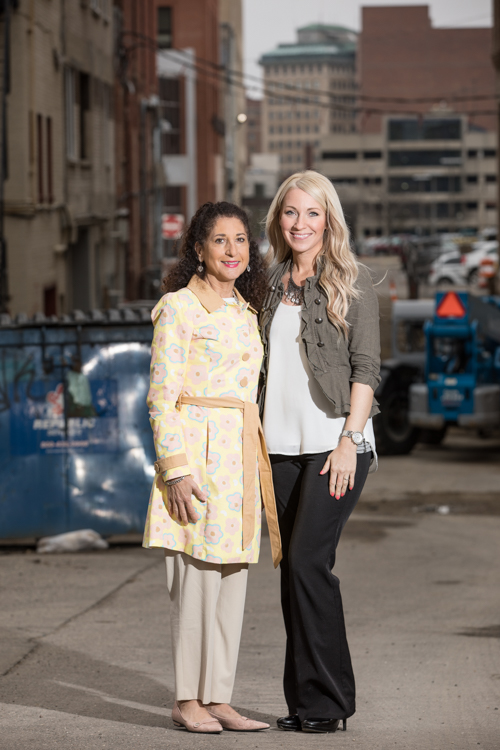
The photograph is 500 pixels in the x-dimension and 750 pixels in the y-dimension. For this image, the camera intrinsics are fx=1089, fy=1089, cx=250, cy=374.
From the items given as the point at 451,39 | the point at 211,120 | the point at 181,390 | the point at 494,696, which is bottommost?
the point at 494,696

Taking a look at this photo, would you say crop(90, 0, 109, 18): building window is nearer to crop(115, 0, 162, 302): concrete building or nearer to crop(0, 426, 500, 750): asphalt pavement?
crop(115, 0, 162, 302): concrete building

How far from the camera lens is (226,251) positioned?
154 inches

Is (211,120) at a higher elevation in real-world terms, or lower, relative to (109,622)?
higher

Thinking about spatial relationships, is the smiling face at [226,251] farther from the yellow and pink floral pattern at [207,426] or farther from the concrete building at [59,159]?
the concrete building at [59,159]

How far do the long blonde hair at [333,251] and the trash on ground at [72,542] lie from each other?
16.3ft

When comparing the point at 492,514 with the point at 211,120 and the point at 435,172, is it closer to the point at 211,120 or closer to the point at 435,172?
the point at 211,120

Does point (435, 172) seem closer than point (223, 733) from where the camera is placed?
No

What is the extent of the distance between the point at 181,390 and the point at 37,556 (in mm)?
4727

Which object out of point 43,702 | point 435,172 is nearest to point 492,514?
point 43,702

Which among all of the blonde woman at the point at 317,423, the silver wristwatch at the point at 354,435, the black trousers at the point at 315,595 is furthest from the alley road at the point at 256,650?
the silver wristwatch at the point at 354,435

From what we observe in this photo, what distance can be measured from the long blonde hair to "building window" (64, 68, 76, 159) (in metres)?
16.7

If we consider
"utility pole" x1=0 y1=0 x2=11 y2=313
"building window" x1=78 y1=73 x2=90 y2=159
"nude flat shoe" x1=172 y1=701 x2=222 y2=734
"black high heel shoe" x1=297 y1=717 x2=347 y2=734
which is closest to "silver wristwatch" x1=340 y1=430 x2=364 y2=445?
"black high heel shoe" x1=297 y1=717 x2=347 y2=734

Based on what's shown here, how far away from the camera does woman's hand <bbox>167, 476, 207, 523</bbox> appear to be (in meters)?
3.73

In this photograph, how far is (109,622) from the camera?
19.9ft
